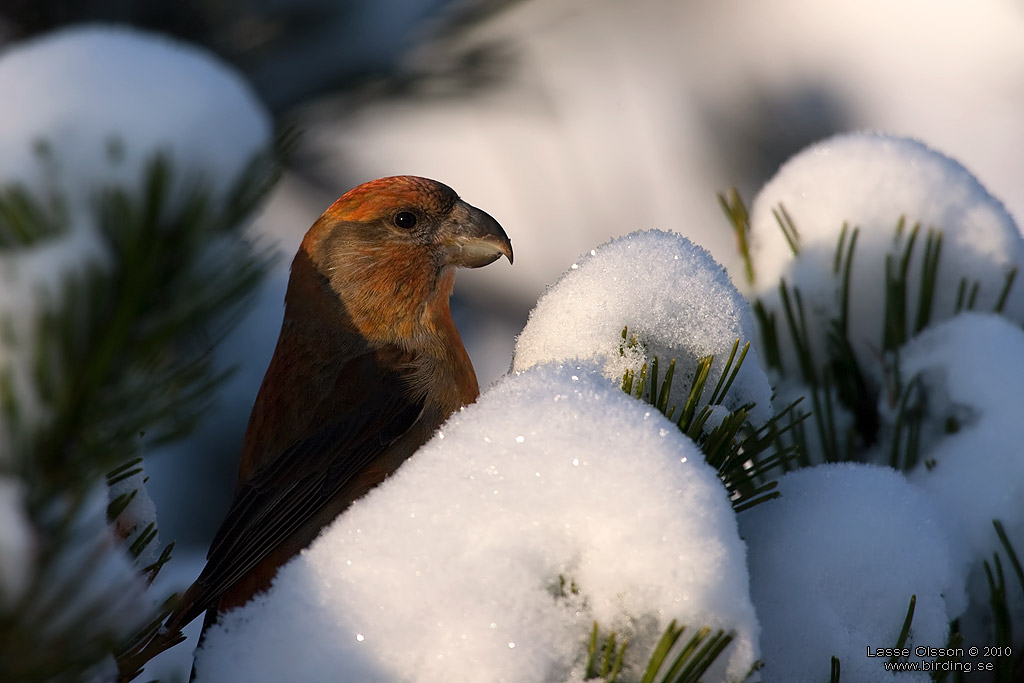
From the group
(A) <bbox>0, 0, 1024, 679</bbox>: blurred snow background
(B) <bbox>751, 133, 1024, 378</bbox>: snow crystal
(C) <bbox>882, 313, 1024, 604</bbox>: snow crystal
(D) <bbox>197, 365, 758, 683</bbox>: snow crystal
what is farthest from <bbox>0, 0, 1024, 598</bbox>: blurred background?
(D) <bbox>197, 365, 758, 683</bbox>: snow crystal

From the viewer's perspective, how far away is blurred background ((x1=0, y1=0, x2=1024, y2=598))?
229cm

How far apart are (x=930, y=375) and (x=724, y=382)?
69 cm

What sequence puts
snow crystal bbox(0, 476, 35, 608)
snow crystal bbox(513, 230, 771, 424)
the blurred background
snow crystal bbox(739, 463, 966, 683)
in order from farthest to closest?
the blurred background
snow crystal bbox(513, 230, 771, 424)
snow crystal bbox(739, 463, 966, 683)
snow crystal bbox(0, 476, 35, 608)

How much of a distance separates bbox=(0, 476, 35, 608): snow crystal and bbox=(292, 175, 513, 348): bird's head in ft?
5.25

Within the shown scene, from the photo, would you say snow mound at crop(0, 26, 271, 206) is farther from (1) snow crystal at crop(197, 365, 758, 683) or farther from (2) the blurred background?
(2) the blurred background

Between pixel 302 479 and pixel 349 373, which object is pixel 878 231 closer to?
pixel 349 373

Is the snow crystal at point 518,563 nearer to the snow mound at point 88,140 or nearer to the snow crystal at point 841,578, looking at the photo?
the snow crystal at point 841,578

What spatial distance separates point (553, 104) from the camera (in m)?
2.84

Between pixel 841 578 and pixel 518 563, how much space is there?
0.45 metres

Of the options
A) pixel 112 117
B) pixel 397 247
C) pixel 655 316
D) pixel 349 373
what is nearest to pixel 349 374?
pixel 349 373

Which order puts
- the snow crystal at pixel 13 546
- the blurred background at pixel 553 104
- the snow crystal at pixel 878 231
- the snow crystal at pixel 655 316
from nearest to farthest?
the snow crystal at pixel 13 546, the snow crystal at pixel 655 316, the snow crystal at pixel 878 231, the blurred background at pixel 553 104

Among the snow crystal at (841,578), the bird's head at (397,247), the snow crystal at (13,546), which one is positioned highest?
the snow crystal at (13,546)

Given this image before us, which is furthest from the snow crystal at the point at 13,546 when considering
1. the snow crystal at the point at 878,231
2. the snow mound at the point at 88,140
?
the snow crystal at the point at 878,231

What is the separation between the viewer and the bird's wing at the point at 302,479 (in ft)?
6.03
